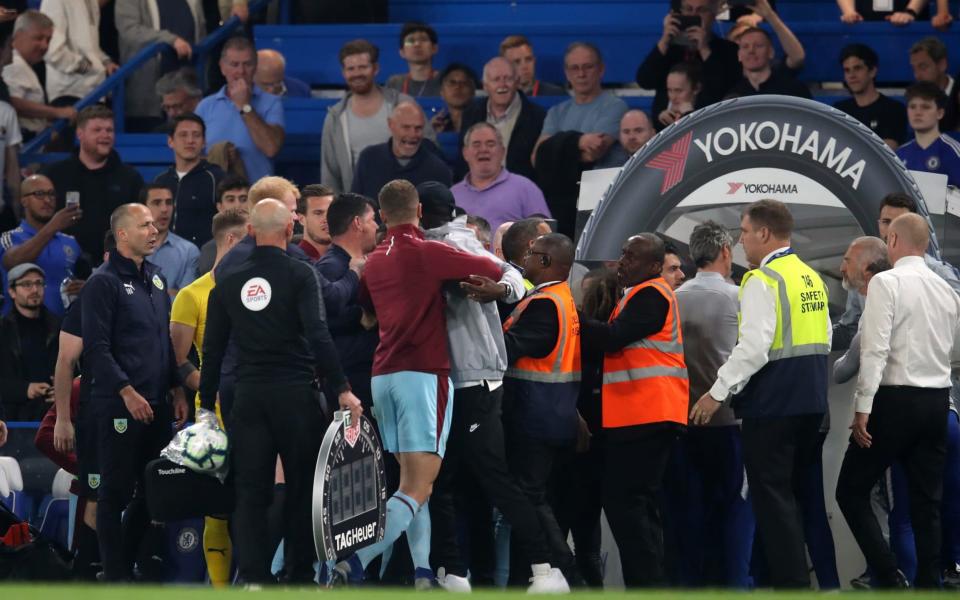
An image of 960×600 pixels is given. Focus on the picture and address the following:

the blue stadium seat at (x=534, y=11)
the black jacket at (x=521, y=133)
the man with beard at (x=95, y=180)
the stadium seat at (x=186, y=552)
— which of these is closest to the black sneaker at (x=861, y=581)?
the stadium seat at (x=186, y=552)

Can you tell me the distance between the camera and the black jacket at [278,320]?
6.57 m

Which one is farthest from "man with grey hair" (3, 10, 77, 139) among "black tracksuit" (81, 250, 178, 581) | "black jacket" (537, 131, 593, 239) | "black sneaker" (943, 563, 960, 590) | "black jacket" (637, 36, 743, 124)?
"black sneaker" (943, 563, 960, 590)

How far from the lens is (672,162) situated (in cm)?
834

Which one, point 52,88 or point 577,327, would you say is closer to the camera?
point 577,327

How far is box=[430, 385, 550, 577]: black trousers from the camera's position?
6.79 metres

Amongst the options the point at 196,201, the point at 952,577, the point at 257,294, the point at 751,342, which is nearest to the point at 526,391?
the point at 751,342

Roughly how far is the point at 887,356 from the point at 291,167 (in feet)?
19.7

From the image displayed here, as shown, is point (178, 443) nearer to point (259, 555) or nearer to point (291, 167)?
point (259, 555)

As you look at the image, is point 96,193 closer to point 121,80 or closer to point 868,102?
point 121,80

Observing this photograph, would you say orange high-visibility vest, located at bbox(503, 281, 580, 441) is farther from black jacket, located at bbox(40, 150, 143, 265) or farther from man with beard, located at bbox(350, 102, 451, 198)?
black jacket, located at bbox(40, 150, 143, 265)

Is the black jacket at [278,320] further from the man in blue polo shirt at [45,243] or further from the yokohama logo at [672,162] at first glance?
the man in blue polo shirt at [45,243]

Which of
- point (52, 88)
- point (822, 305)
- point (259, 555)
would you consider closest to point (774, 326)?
point (822, 305)

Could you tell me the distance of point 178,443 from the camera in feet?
21.8

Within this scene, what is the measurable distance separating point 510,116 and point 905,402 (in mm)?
4151
